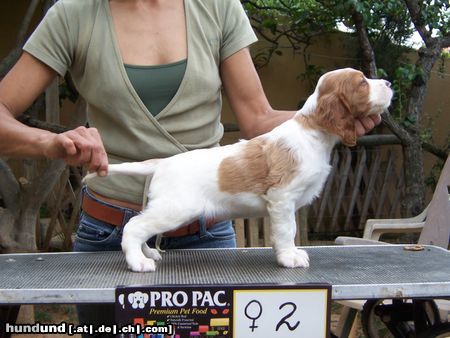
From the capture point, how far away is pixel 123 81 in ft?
6.92

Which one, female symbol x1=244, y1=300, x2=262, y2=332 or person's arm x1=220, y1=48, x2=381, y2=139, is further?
person's arm x1=220, y1=48, x2=381, y2=139

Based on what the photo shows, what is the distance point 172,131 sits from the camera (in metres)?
2.20

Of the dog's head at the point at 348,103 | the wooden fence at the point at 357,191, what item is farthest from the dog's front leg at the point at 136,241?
the wooden fence at the point at 357,191

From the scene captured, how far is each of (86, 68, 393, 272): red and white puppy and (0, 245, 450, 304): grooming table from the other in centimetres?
10

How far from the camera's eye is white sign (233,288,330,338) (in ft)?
5.33

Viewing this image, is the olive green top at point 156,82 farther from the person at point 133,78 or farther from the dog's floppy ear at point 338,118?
the dog's floppy ear at point 338,118

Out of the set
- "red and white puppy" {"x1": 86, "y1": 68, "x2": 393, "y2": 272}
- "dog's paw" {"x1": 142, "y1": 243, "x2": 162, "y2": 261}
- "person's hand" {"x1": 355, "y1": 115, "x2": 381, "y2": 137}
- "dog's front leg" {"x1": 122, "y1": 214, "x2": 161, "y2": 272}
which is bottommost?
"dog's paw" {"x1": 142, "y1": 243, "x2": 162, "y2": 261}

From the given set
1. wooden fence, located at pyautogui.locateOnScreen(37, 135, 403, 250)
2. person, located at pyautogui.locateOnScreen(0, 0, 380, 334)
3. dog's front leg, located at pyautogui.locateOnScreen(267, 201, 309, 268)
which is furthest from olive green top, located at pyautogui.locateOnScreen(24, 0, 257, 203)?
wooden fence, located at pyautogui.locateOnScreen(37, 135, 403, 250)

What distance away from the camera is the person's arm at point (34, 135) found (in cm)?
180

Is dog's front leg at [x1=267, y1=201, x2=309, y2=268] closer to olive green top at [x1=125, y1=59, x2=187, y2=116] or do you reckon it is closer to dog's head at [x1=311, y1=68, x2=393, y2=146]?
dog's head at [x1=311, y1=68, x2=393, y2=146]

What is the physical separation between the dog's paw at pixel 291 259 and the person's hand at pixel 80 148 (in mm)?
599

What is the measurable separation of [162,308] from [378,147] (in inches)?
263

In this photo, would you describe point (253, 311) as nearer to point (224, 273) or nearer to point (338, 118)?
point (224, 273)

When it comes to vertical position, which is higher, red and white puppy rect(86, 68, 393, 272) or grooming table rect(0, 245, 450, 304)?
red and white puppy rect(86, 68, 393, 272)
